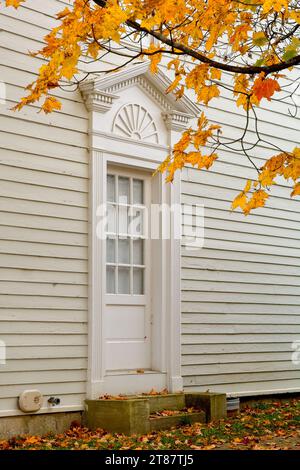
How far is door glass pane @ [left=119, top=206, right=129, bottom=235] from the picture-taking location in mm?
9695

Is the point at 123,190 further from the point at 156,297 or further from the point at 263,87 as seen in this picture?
the point at 263,87

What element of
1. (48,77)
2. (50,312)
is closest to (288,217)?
(50,312)

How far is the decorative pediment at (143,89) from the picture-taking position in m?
9.18

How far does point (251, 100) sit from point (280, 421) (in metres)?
4.75

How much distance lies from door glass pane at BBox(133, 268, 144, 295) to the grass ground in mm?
1759

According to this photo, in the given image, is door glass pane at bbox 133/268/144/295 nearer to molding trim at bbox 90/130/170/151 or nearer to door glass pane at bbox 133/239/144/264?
door glass pane at bbox 133/239/144/264

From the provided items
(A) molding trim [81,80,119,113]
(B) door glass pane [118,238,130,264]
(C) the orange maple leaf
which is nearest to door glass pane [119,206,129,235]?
(B) door glass pane [118,238,130,264]

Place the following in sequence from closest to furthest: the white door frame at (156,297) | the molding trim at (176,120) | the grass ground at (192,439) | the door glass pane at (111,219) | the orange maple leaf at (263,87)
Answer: the orange maple leaf at (263,87) < the grass ground at (192,439) < the white door frame at (156,297) < the door glass pane at (111,219) < the molding trim at (176,120)

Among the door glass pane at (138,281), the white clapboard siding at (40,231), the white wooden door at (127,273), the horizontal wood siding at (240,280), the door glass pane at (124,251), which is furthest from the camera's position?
the horizontal wood siding at (240,280)

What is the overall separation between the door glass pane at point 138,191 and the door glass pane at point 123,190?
0.39 ft

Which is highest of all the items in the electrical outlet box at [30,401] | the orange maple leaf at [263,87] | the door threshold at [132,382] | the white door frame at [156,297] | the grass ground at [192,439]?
the orange maple leaf at [263,87]

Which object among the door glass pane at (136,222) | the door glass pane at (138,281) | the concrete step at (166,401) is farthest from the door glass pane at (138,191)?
the concrete step at (166,401)

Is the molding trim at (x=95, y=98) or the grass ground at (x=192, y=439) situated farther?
the molding trim at (x=95, y=98)

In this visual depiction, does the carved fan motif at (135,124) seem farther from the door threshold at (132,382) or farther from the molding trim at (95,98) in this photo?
the door threshold at (132,382)
